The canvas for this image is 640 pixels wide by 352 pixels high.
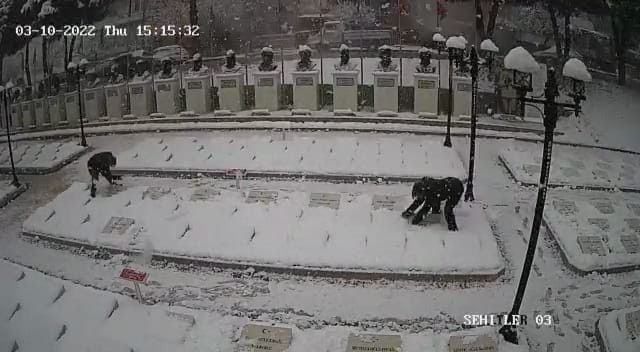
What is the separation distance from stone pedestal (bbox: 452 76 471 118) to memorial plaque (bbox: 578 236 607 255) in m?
4.31

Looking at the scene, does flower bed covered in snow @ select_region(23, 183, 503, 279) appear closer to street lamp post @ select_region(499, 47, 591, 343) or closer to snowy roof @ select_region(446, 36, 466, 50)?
street lamp post @ select_region(499, 47, 591, 343)

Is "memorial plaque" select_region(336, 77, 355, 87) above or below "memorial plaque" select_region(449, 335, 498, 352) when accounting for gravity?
above

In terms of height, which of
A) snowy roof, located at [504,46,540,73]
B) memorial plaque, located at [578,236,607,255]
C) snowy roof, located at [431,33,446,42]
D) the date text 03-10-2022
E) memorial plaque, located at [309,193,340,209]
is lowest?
memorial plaque, located at [578,236,607,255]

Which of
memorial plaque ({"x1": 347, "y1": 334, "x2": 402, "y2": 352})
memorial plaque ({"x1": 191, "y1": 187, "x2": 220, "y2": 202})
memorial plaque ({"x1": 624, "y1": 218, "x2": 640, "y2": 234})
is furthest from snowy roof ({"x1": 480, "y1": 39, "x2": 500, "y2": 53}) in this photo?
memorial plaque ({"x1": 347, "y1": 334, "x2": 402, "y2": 352})

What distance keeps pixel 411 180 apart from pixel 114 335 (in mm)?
4526

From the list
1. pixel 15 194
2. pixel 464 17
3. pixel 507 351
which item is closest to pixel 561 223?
pixel 507 351

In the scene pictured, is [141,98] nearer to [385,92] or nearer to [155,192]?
[155,192]

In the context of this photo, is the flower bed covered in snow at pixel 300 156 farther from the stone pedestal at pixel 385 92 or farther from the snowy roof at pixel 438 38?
the snowy roof at pixel 438 38

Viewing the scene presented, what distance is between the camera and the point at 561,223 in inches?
301

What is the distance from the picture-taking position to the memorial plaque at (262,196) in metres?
8.41

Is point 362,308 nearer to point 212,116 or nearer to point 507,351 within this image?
point 507,351

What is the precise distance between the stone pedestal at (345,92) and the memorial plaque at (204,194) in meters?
3.63

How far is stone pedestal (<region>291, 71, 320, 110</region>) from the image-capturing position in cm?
1179

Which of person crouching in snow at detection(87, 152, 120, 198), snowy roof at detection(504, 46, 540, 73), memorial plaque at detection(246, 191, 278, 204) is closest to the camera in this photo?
snowy roof at detection(504, 46, 540, 73)
